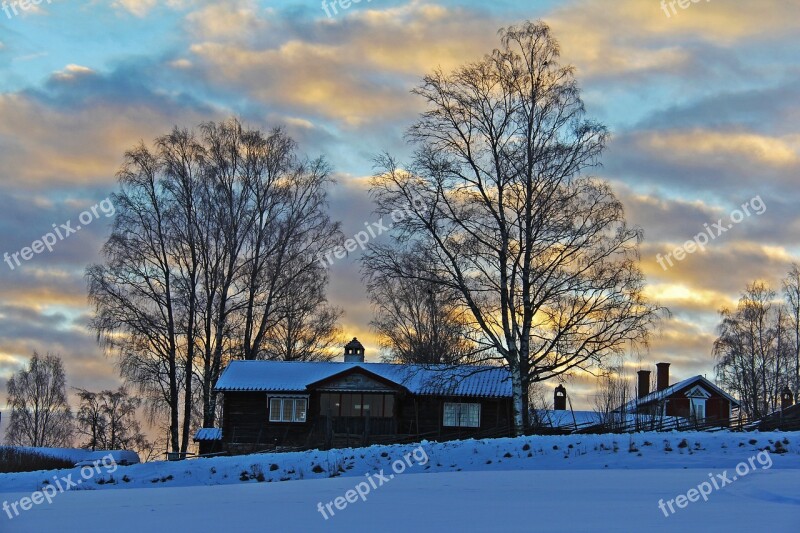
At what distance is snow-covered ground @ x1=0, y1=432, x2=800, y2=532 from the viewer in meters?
13.0

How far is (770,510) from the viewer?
12.9m

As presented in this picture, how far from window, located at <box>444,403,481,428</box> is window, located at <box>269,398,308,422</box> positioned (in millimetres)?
6072

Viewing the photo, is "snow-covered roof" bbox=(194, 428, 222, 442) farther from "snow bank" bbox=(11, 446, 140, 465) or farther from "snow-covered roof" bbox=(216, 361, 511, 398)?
"snow-covered roof" bbox=(216, 361, 511, 398)

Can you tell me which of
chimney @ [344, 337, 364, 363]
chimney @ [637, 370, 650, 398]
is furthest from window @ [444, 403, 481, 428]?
chimney @ [637, 370, 650, 398]

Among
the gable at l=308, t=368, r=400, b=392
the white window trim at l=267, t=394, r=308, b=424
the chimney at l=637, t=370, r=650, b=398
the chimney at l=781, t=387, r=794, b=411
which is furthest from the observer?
the chimney at l=637, t=370, r=650, b=398

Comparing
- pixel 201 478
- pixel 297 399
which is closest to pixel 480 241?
pixel 201 478

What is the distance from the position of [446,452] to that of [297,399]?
58.6ft

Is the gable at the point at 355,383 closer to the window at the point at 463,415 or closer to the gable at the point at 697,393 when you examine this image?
the window at the point at 463,415

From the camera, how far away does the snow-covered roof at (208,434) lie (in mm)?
41531

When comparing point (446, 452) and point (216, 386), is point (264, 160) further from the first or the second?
point (446, 452)

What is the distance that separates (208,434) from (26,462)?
32.5 ft
